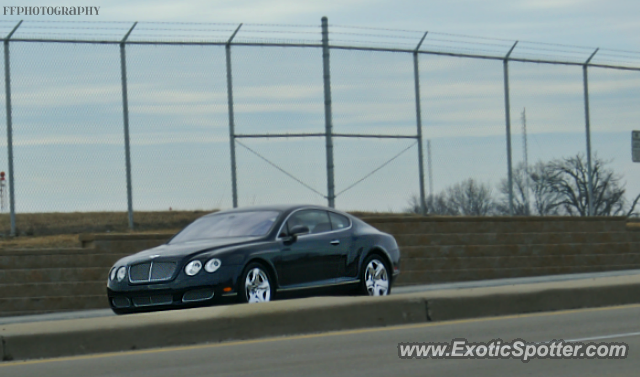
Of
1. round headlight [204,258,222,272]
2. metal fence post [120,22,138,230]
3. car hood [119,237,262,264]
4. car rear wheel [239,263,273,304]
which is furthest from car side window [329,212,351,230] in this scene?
metal fence post [120,22,138,230]

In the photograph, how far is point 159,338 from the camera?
9461mm

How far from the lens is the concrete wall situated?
15852 millimetres

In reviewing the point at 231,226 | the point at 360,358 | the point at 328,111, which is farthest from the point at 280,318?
the point at 328,111

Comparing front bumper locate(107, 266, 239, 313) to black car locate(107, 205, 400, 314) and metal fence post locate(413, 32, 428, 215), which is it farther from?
metal fence post locate(413, 32, 428, 215)

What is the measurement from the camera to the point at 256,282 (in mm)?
11766

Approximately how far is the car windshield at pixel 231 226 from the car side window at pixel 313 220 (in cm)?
28

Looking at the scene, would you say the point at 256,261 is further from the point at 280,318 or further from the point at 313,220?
the point at 280,318

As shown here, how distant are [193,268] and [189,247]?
1.73 ft

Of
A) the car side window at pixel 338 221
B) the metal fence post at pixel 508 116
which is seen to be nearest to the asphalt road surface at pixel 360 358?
the car side window at pixel 338 221

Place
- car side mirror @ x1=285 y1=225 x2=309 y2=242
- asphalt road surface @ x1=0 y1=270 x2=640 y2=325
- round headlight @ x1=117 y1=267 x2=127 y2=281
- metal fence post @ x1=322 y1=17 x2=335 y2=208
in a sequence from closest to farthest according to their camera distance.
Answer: round headlight @ x1=117 y1=267 x2=127 y2=281
car side mirror @ x1=285 y1=225 x2=309 y2=242
asphalt road surface @ x1=0 y1=270 x2=640 y2=325
metal fence post @ x1=322 y1=17 x2=335 y2=208

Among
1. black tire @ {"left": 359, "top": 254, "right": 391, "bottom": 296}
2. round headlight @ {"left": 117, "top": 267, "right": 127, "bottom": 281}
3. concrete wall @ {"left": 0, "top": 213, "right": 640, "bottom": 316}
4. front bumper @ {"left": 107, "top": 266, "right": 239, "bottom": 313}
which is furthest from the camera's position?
concrete wall @ {"left": 0, "top": 213, "right": 640, "bottom": 316}

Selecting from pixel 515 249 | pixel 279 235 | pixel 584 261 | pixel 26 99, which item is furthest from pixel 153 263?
pixel 584 261

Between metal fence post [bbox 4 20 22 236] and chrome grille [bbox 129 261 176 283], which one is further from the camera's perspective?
metal fence post [bbox 4 20 22 236]

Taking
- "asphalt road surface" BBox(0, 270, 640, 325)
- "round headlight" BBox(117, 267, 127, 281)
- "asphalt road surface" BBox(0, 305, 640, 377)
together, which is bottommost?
"asphalt road surface" BBox(0, 270, 640, 325)
